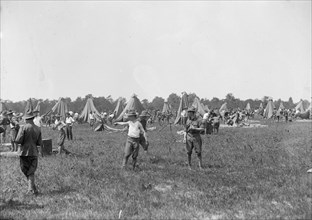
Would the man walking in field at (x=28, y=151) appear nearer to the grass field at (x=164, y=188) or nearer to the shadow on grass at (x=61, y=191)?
the shadow on grass at (x=61, y=191)

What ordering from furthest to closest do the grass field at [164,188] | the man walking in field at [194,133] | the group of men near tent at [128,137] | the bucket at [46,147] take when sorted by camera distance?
the bucket at [46,147]
the man walking in field at [194,133]
the group of men near tent at [128,137]
the grass field at [164,188]

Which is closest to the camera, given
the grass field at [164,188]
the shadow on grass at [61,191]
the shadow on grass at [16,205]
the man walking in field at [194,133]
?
the grass field at [164,188]

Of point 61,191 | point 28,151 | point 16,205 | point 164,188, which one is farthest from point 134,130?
point 16,205

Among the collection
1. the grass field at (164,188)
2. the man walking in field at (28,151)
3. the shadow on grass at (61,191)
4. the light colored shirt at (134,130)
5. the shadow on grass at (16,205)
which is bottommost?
the shadow on grass at (16,205)

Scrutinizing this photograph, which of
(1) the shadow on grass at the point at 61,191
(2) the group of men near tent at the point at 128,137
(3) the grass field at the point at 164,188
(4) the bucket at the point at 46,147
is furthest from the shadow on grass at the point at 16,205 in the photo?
(4) the bucket at the point at 46,147

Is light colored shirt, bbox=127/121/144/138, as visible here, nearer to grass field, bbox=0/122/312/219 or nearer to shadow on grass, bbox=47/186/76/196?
grass field, bbox=0/122/312/219

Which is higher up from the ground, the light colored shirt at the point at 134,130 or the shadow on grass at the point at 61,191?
the light colored shirt at the point at 134,130

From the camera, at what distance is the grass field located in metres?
6.74

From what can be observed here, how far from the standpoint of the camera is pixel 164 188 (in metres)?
8.80

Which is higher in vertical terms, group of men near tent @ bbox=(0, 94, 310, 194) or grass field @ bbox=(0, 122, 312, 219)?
group of men near tent @ bbox=(0, 94, 310, 194)

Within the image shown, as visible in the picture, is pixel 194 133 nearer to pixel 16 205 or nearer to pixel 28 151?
pixel 28 151

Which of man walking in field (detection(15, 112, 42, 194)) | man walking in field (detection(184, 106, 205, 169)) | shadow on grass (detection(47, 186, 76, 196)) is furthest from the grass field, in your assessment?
man walking in field (detection(184, 106, 205, 169))

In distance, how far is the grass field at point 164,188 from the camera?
6.74 metres

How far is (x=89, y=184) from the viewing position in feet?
30.2
